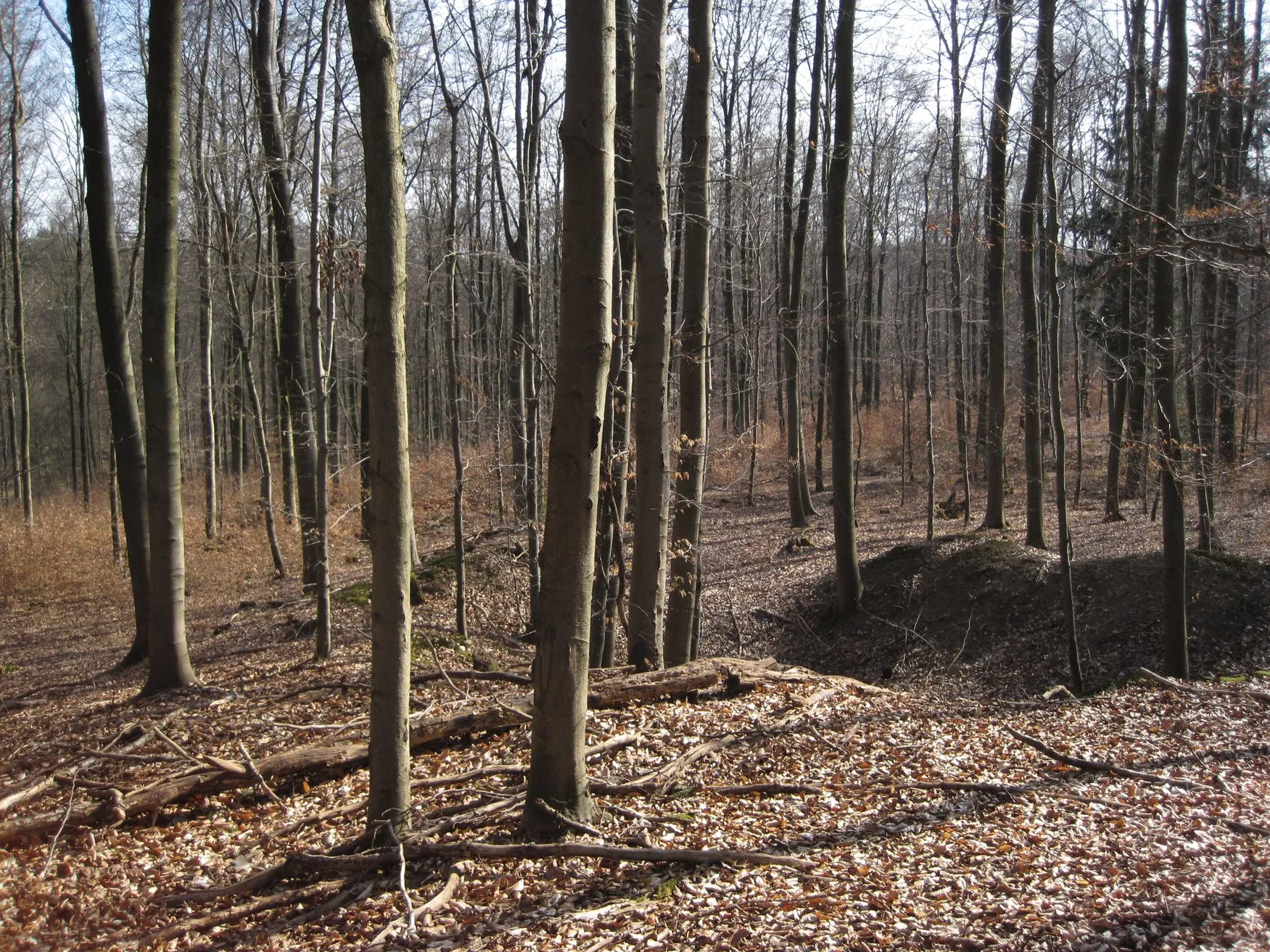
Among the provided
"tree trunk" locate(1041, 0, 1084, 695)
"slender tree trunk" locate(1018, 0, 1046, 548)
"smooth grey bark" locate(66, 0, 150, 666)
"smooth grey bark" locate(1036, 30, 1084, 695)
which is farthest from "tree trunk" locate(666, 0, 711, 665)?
"smooth grey bark" locate(66, 0, 150, 666)

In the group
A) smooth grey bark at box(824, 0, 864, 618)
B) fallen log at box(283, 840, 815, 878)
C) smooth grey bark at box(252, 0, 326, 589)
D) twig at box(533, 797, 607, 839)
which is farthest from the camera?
smooth grey bark at box(824, 0, 864, 618)

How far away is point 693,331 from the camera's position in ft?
28.1

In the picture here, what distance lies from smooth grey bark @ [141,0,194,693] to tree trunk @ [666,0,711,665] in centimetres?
458

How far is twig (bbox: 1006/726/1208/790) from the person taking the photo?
17.9 feet

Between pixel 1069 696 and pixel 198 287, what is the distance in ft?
58.9

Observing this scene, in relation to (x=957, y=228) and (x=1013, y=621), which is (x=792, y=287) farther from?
(x=1013, y=621)

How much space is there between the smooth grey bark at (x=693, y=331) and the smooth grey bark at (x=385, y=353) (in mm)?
4461

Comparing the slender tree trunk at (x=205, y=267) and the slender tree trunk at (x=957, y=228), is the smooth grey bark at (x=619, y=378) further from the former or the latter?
the slender tree trunk at (x=205, y=267)

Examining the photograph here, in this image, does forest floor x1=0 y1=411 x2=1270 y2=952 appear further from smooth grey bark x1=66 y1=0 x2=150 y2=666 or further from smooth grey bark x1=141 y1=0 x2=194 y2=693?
smooth grey bark x1=66 y1=0 x2=150 y2=666

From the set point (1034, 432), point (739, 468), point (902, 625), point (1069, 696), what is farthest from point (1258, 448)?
point (739, 468)

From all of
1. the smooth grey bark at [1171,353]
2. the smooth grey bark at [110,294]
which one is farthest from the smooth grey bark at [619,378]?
the smooth grey bark at [1171,353]

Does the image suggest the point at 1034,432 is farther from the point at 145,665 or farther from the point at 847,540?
the point at 145,665

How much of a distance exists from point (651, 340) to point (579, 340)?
362 centimetres

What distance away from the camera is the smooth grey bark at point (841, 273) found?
40.0 ft
